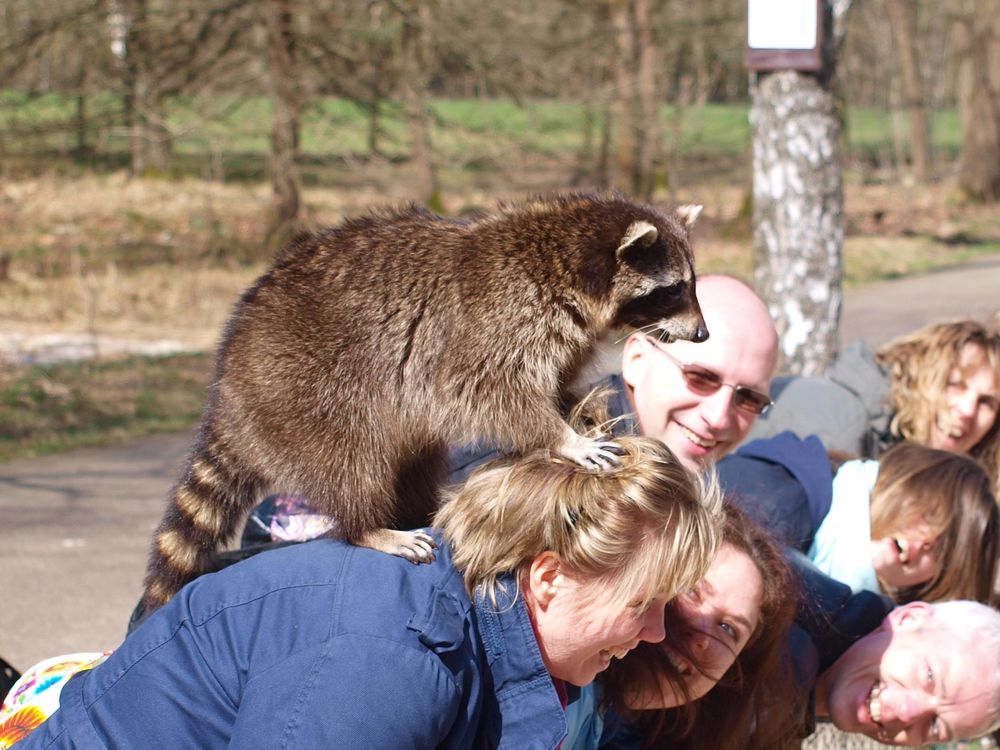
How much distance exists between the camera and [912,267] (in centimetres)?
1491

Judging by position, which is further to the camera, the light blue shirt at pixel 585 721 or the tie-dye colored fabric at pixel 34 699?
the light blue shirt at pixel 585 721

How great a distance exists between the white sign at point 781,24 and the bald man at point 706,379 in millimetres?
2539

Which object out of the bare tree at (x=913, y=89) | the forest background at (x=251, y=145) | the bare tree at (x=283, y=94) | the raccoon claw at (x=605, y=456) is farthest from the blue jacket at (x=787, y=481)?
the bare tree at (x=913, y=89)

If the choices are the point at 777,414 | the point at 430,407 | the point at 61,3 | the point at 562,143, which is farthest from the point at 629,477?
the point at 562,143

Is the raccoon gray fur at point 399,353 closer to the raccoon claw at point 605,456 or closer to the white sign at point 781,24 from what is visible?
the raccoon claw at point 605,456

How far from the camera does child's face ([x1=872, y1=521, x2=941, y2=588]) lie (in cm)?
344

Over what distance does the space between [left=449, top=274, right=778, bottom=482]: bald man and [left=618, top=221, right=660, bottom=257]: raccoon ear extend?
0.46 meters

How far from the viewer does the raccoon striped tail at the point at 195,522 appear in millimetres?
2656

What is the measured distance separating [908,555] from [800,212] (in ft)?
9.19

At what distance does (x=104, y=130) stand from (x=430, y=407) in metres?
11.2

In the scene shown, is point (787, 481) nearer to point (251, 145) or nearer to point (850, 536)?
point (850, 536)

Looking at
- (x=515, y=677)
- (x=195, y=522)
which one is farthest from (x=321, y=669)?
(x=195, y=522)

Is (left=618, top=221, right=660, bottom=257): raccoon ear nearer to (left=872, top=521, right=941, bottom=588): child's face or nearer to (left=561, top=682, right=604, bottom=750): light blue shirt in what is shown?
(left=561, top=682, right=604, bottom=750): light blue shirt

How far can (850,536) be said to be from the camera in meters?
3.50
